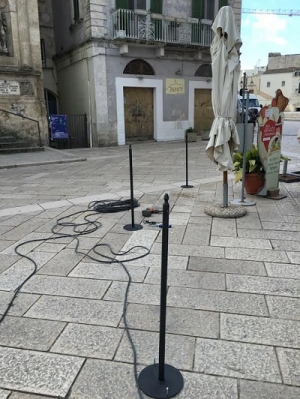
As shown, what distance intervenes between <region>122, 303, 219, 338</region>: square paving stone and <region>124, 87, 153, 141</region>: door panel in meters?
12.6

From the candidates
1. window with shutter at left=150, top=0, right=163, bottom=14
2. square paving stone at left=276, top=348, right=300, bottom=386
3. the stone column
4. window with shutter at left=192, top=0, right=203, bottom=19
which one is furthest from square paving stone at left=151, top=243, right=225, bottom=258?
window with shutter at left=192, top=0, right=203, bottom=19

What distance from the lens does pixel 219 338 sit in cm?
220

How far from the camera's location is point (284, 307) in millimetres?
2529

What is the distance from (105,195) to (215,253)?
2905 mm

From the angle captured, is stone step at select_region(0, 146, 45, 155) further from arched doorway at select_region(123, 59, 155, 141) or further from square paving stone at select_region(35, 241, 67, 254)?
square paving stone at select_region(35, 241, 67, 254)

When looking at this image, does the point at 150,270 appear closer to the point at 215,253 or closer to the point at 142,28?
the point at 215,253

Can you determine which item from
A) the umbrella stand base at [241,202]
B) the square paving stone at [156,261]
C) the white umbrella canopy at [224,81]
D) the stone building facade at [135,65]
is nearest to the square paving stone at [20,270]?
the square paving stone at [156,261]

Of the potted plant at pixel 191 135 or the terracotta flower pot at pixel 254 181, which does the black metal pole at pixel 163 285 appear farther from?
the potted plant at pixel 191 135

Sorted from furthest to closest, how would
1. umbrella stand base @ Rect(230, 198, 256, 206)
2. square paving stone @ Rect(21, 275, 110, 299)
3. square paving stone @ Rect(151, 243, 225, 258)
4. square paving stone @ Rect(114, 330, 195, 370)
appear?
1. umbrella stand base @ Rect(230, 198, 256, 206)
2. square paving stone @ Rect(151, 243, 225, 258)
3. square paving stone @ Rect(21, 275, 110, 299)
4. square paving stone @ Rect(114, 330, 195, 370)

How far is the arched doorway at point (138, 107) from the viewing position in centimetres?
1409

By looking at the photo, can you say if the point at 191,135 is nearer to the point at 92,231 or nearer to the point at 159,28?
the point at 159,28

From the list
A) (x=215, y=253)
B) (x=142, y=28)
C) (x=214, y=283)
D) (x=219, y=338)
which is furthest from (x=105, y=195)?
(x=142, y=28)

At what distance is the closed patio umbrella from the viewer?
4.14m

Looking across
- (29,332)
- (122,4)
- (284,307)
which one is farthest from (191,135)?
(29,332)
